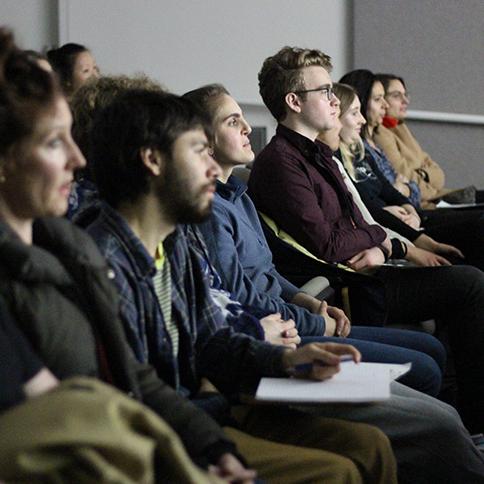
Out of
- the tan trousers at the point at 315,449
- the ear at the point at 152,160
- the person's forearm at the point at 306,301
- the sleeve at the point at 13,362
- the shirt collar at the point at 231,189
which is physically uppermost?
the ear at the point at 152,160

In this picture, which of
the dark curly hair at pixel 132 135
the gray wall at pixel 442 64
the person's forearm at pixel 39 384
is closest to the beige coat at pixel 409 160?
the gray wall at pixel 442 64

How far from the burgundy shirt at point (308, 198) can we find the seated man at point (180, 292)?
3.67 feet

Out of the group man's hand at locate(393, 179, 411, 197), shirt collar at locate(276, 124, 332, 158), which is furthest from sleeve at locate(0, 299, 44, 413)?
man's hand at locate(393, 179, 411, 197)

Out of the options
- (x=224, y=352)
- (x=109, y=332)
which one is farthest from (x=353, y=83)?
(x=109, y=332)

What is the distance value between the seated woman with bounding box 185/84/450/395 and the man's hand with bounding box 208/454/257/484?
97 centimetres

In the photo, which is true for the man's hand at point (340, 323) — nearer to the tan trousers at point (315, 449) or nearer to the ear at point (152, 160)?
the tan trousers at point (315, 449)

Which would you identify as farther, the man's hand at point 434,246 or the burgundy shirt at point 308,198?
the man's hand at point 434,246

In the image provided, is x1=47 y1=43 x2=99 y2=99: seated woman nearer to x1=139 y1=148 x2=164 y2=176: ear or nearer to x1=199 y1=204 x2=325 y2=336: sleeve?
x1=199 y1=204 x2=325 y2=336: sleeve

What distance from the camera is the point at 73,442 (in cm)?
121

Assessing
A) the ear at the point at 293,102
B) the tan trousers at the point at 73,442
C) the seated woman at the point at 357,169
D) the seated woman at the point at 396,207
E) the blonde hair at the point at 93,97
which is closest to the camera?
the tan trousers at the point at 73,442

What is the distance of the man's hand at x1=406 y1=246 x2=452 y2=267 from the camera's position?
11.7 feet

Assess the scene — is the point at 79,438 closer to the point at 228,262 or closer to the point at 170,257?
the point at 170,257

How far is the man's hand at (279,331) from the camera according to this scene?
2418 mm

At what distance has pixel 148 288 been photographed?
6.18ft
